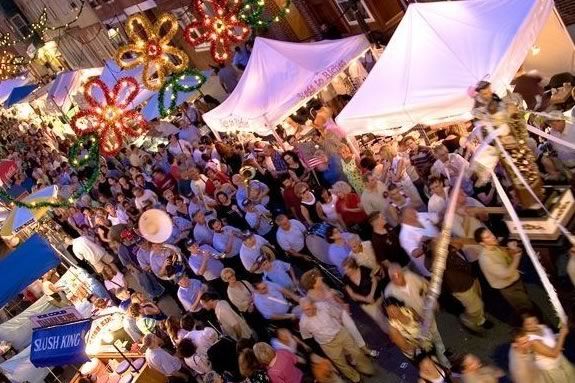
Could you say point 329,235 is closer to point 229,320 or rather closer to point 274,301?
point 274,301

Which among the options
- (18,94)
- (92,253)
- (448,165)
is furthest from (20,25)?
(448,165)

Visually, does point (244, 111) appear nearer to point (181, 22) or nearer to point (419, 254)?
point (419, 254)

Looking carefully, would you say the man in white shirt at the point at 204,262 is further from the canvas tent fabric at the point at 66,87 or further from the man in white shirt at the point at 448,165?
the canvas tent fabric at the point at 66,87

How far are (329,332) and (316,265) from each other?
2.51 m

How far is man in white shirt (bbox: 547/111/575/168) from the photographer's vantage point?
309 inches

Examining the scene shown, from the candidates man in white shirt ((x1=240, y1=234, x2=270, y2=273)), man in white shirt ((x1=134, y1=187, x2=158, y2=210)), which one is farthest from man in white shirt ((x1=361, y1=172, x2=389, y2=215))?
man in white shirt ((x1=134, y1=187, x2=158, y2=210))

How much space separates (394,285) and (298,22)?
12290mm

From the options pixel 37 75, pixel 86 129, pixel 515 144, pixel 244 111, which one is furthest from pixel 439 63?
pixel 37 75

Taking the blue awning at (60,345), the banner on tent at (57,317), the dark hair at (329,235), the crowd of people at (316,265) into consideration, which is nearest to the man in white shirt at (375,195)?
the crowd of people at (316,265)

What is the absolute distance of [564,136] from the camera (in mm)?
7898

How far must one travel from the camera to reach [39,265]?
400 inches

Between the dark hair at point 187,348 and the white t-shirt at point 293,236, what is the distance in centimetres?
211

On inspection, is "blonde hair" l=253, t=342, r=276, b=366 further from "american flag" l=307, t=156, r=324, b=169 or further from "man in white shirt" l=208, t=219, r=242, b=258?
"american flag" l=307, t=156, r=324, b=169

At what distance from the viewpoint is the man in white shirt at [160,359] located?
338 inches
